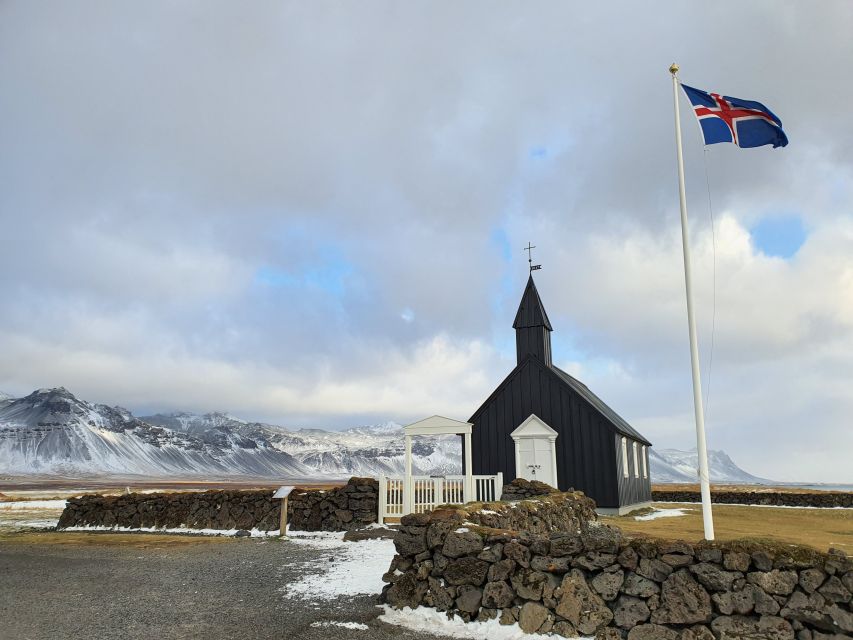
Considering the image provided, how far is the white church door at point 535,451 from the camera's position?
84.5 ft

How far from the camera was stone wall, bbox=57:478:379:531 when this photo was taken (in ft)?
63.4

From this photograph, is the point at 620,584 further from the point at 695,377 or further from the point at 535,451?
the point at 535,451

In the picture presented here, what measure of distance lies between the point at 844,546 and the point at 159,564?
1687cm

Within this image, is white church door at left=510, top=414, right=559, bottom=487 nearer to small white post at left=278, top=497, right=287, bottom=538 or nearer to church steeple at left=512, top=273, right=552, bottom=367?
church steeple at left=512, top=273, right=552, bottom=367

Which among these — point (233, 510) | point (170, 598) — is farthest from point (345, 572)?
point (233, 510)

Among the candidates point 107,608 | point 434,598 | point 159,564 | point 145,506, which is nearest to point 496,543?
point 434,598

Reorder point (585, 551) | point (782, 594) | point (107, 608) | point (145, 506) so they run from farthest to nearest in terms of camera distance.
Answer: point (145, 506) → point (107, 608) → point (585, 551) → point (782, 594)

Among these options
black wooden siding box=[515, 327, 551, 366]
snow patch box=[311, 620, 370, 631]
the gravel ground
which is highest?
black wooden siding box=[515, 327, 551, 366]

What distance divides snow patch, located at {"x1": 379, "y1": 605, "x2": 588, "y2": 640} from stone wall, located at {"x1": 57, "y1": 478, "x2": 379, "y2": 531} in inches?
435

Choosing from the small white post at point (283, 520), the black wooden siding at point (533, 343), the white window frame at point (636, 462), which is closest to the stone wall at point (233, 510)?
the small white post at point (283, 520)

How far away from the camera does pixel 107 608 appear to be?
923cm

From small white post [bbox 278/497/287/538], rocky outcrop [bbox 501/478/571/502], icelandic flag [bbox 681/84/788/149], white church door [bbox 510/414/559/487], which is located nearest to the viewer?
icelandic flag [bbox 681/84/788/149]

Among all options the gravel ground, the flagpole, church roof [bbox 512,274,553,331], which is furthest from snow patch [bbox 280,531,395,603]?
church roof [bbox 512,274,553,331]

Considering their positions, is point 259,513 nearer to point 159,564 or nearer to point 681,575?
point 159,564
